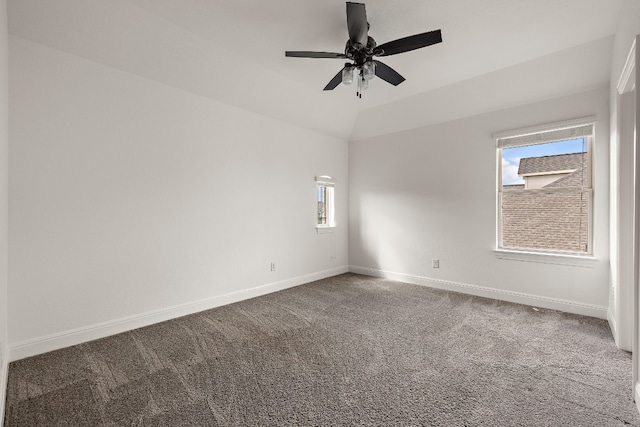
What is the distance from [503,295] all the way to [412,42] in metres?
3.46

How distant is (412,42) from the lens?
2.42 metres

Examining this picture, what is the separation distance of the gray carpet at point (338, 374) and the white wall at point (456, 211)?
0.50 m

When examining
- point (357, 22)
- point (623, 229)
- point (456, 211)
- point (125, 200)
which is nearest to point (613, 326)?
point (623, 229)

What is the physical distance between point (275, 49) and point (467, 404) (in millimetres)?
3611

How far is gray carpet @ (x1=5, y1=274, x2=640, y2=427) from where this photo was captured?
1821mm

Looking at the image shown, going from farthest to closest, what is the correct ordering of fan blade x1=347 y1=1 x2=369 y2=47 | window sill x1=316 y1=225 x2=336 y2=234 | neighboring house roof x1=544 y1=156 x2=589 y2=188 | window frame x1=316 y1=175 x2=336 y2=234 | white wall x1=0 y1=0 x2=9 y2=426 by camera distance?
window frame x1=316 y1=175 x2=336 y2=234
window sill x1=316 y1=225 x2=336 y2=234
neighboring house roof x1=544 y1=156 x2=589 y2=188
fan blade x1=347 y1=1 x2=369 y2=47
white wall x1=0 y1=0 x2=9 y2=426

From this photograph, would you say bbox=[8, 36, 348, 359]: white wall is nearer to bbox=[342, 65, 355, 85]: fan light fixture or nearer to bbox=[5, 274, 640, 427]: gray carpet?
bbox=[5, 274, 640, 427]: gray carpet

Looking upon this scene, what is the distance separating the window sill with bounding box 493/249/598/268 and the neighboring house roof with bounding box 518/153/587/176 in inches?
41.2

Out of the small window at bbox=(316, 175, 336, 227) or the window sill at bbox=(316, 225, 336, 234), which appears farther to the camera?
the small window at bbox=(316, 175, 336, 227)

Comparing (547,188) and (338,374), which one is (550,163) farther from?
(338,374)

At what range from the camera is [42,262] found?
2.63 meters

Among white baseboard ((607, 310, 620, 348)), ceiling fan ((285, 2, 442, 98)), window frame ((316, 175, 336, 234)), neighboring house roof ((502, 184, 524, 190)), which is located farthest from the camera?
window frame ((316, 175, 336, 234))

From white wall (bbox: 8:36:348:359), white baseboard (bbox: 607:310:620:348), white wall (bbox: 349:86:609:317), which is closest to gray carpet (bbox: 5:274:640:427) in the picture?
white baseboard (bbox: 607:310:620:348)

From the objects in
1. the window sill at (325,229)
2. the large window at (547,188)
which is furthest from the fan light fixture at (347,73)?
the window sill at (325,229)
